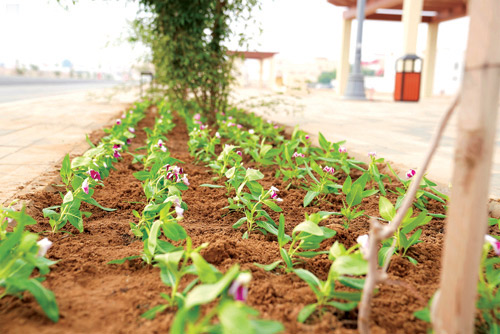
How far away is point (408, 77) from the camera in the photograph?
48.8ft

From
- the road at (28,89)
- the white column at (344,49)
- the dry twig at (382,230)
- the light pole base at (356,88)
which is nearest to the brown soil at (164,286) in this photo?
the dry twig at (382,230)

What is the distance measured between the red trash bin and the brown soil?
13.6 metres

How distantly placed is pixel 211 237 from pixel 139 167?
5.26 feet

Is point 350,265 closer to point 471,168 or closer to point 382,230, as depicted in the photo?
point 382,230

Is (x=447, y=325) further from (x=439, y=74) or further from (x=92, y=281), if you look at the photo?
(x=439, y=74)

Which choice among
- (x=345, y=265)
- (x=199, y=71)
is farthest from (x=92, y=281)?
(x=199, y=71)

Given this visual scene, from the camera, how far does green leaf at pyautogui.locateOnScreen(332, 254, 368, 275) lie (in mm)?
1068

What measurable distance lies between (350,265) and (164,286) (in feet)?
1.92

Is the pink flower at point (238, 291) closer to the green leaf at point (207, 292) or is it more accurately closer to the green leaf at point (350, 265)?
the green leaf at point (207, 292)

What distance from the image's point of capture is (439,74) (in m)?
48.9

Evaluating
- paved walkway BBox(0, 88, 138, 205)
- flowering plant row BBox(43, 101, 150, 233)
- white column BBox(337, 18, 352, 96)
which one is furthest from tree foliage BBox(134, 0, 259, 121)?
white column BBox(337, 18, 352, 96)

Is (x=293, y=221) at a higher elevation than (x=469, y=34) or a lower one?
lower

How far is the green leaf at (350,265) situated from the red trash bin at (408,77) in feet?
49.0

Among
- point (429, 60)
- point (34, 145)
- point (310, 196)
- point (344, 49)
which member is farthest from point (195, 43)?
point (429, 60)
